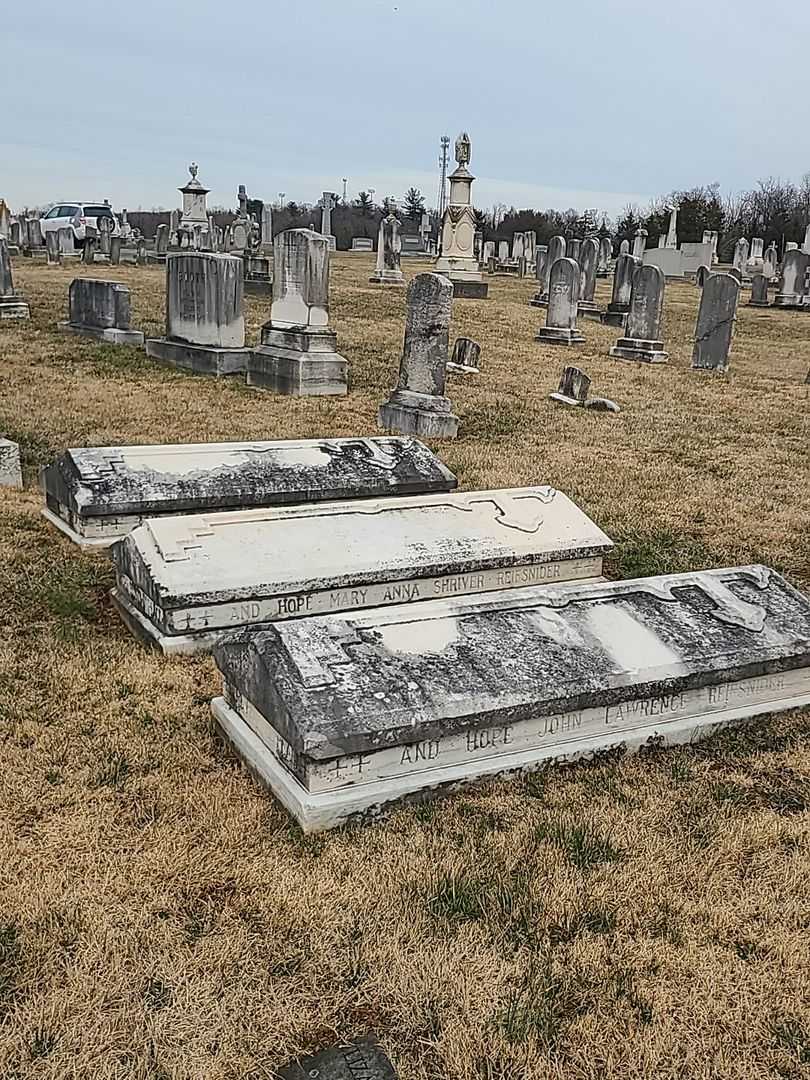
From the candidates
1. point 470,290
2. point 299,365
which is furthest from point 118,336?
point 470,290

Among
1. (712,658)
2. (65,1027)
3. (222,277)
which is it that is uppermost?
(222,277)

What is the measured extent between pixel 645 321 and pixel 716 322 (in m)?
1.36

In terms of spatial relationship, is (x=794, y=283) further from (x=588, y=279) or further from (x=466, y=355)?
(x=466, y=355)

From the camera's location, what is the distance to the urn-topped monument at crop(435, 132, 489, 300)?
75.4 feet

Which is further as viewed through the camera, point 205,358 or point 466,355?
point 466,355

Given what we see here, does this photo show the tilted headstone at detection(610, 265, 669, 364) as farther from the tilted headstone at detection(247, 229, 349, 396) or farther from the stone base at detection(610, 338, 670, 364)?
the tilted headstone at detection(247, 229, 349, 396)

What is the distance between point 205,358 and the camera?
11648 millimetres

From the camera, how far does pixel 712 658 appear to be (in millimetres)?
3844

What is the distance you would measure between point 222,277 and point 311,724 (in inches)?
364

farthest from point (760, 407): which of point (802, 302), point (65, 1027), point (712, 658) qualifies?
point (802, 302)

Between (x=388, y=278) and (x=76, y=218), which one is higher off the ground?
(x=76, y=218)

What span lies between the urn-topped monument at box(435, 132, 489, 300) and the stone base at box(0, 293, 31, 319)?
35.9 ft

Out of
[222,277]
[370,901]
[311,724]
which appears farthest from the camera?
[222,277]

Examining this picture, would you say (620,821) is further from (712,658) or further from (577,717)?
(712,658)
